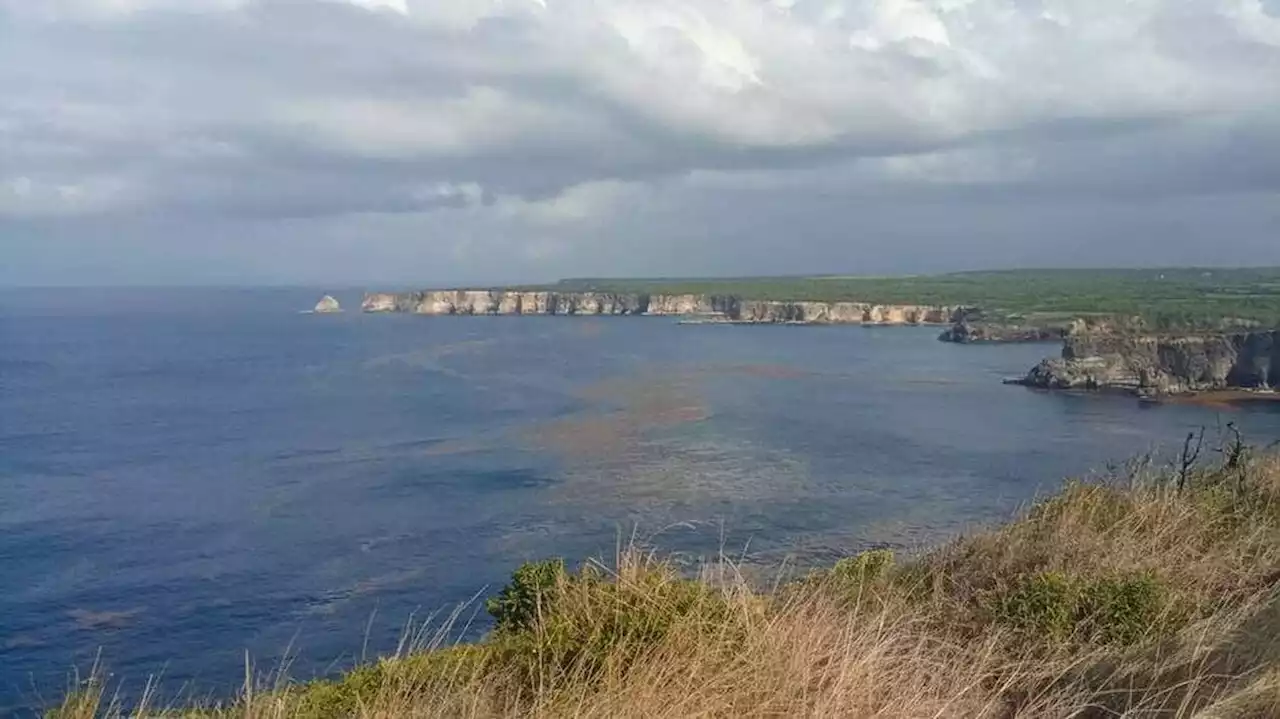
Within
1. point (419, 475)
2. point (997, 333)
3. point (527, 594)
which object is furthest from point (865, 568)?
point (997, 333)

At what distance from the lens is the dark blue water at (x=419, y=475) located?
27.0m

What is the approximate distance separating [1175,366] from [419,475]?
177 feet

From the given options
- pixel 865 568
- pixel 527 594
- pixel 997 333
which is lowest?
pixel 997 333

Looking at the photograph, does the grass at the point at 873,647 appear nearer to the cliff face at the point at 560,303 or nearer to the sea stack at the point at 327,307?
the cliff face at the point at 560,303

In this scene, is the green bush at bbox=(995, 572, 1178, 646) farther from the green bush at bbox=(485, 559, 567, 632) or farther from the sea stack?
the sea stack

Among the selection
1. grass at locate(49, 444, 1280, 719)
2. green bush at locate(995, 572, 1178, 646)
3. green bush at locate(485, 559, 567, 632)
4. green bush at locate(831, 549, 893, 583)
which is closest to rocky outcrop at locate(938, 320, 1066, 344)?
green bush at locate(831, 549, 893, 583)

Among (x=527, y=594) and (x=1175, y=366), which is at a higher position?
(x=527, y=594)

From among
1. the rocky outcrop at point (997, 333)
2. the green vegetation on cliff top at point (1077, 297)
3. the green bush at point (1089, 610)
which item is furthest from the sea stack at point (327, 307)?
the green bush at point (1089, 610)

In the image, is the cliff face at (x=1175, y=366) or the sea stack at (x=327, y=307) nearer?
the cliff face at (x=1175, y=366)

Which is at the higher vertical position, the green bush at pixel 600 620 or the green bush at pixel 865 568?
the green bush at pixel 600 620

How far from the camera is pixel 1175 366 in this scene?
7206 cm

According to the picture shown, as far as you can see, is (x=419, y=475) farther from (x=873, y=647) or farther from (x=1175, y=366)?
(x=1175, y=366)

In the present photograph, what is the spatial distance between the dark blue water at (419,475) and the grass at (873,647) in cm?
95

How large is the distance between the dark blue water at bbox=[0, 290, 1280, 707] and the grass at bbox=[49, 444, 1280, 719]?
946 millimetres
